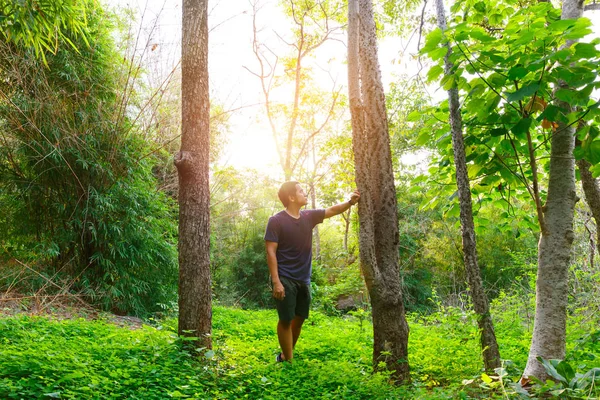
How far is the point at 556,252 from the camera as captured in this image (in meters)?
2.84

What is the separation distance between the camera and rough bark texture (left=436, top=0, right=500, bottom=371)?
330cm

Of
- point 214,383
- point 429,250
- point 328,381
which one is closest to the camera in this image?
point 214,383

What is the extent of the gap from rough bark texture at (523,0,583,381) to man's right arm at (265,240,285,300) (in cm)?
197

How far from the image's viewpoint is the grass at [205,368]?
246cm

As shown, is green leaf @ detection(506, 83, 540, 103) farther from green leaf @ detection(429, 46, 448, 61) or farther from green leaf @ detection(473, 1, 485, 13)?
green leaf @ detection(473, 1, 485, 13)

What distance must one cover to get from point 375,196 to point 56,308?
15.7ft

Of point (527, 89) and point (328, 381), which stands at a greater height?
point (527, 89)

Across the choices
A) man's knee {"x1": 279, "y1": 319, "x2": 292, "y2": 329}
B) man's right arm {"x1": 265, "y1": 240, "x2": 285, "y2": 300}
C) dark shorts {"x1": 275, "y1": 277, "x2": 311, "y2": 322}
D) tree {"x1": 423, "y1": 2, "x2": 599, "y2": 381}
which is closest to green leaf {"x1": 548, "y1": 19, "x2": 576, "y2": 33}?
tree {"x1": 423, "y1": 2, "x2": 599, "y2": 381}

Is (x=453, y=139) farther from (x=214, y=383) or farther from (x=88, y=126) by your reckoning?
(x=88, y=126)

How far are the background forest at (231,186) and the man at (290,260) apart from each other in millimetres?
397

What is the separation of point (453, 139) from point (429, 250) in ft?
38.4

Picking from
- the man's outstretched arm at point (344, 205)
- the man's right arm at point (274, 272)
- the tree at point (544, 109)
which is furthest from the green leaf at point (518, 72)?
the man's right arm at point (274, 272)

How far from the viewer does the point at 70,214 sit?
6.54 m

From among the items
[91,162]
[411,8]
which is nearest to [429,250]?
[411,8]
